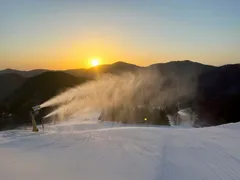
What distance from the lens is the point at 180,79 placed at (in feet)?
445

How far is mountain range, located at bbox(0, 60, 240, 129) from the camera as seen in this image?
265 feet

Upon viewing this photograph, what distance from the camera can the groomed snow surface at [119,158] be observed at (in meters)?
8.31

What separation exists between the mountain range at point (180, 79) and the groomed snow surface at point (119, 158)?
2193 inches

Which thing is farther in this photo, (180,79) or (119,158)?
(180,79)

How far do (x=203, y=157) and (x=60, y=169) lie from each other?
4428mm

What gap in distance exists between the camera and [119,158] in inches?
392

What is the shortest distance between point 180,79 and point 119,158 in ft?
421

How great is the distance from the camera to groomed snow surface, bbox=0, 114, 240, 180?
8312 millimetres

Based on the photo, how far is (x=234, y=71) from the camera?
13325 cm

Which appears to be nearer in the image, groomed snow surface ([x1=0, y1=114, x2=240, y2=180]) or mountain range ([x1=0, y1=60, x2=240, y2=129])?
groomed snow surface ([x1=0, y1=114, x2=240, y2=180])

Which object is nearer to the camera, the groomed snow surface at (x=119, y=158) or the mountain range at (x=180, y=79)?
the groomed snow surface at (x=119, y=158)

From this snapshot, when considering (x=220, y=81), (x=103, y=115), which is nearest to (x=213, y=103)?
(x=220, y=81)

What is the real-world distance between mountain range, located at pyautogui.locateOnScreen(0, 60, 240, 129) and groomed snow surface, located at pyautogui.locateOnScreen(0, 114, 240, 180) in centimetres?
5570

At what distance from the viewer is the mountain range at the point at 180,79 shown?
80812mm
